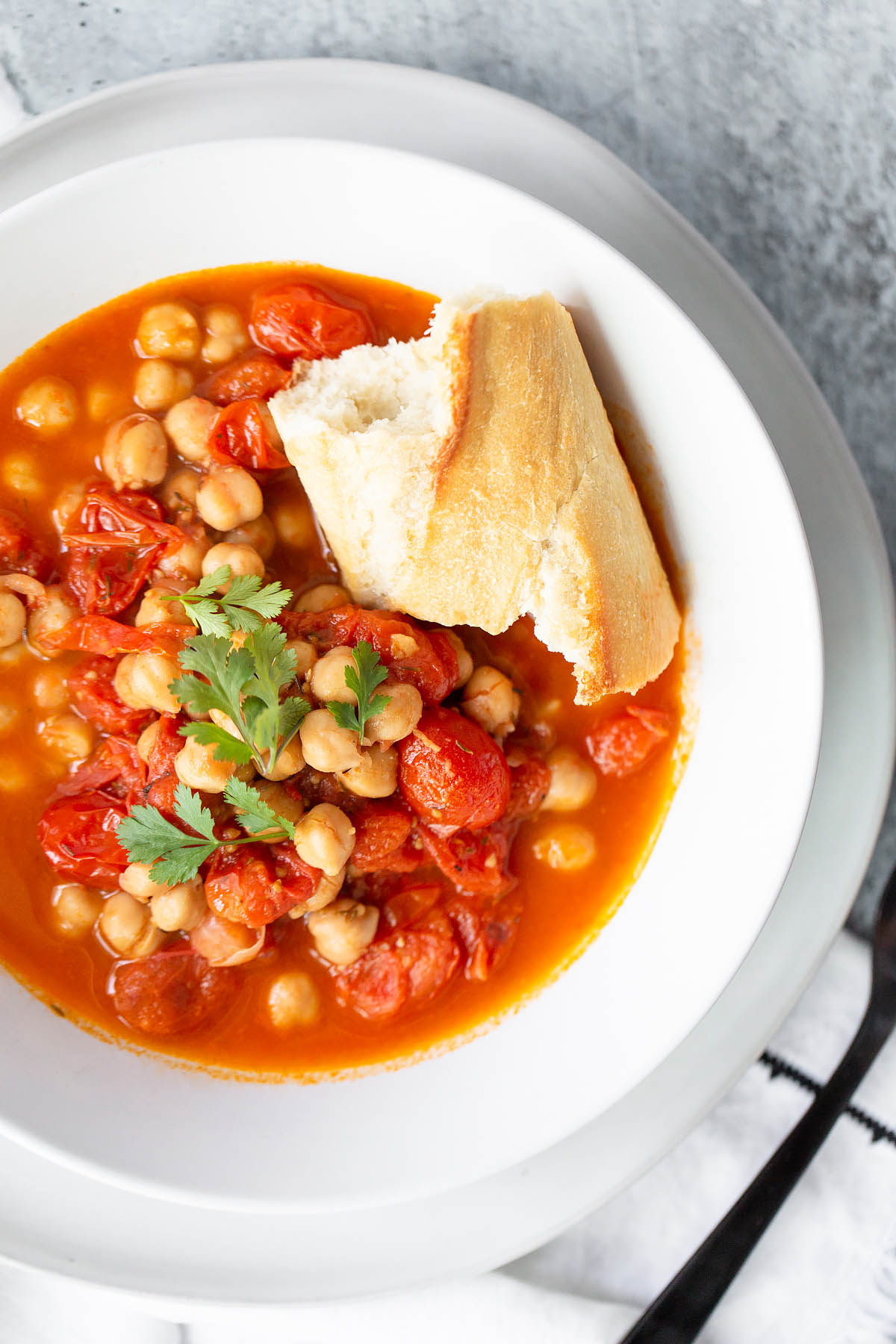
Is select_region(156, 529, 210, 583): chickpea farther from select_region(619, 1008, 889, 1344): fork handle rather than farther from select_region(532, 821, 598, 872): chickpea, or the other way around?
select_region(619, 1008, 889, 1344): fork handle

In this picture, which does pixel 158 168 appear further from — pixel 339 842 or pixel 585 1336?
pixel 585 1336

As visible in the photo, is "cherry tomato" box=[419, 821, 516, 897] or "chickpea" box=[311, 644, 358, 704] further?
"cherry tomato" box=[419, 821, 516, 897]

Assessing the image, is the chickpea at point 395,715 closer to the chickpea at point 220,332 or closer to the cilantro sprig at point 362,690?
the cilantro sprig at point 362,690

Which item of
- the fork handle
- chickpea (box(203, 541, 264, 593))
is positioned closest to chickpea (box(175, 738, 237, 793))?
chickpea (box(203, 541, 264, 593))

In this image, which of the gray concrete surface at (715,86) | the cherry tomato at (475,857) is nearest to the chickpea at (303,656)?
the cherry tomato at (475,857)

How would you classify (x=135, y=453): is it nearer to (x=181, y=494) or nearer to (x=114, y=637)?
(x=181, y=494)
